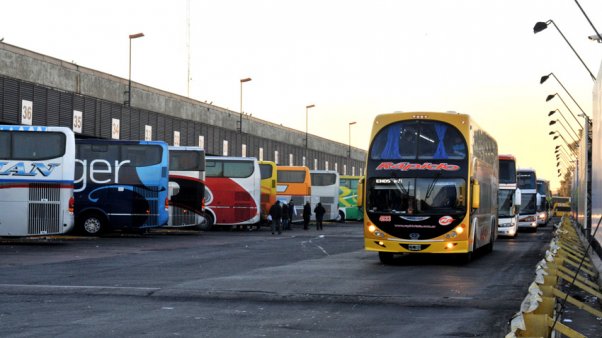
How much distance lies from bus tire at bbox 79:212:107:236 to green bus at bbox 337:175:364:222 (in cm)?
3748

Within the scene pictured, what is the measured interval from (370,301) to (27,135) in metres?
19.9

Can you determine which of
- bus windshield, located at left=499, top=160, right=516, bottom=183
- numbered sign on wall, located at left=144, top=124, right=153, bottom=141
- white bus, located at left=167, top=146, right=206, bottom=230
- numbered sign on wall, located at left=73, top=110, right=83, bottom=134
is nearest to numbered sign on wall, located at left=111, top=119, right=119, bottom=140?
numbered sign on wall, located at left=73, top=110, right=83, bottom=134

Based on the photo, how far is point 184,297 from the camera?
15.3 meters

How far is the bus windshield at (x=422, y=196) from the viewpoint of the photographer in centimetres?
2419

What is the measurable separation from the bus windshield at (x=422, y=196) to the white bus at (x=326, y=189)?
146 ft

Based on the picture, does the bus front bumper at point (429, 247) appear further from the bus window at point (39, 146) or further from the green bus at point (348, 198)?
the green bus at point (348, 198)

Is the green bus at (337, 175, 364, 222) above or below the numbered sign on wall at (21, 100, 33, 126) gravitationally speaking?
below

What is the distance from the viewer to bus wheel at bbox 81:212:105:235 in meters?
40.4

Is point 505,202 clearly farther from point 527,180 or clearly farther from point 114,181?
point 114,181

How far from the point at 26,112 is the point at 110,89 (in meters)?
10.5

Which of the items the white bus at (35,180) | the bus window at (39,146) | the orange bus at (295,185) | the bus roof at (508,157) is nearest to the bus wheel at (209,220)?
the orange bus at (295,185)

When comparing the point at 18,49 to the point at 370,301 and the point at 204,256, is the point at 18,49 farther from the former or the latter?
the point at 370,301

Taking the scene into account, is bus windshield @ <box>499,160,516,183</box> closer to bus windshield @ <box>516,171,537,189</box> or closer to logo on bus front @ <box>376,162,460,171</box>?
bus windshield @ <box>516,171,537,189</box>

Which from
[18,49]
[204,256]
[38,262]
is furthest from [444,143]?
[18,49]
